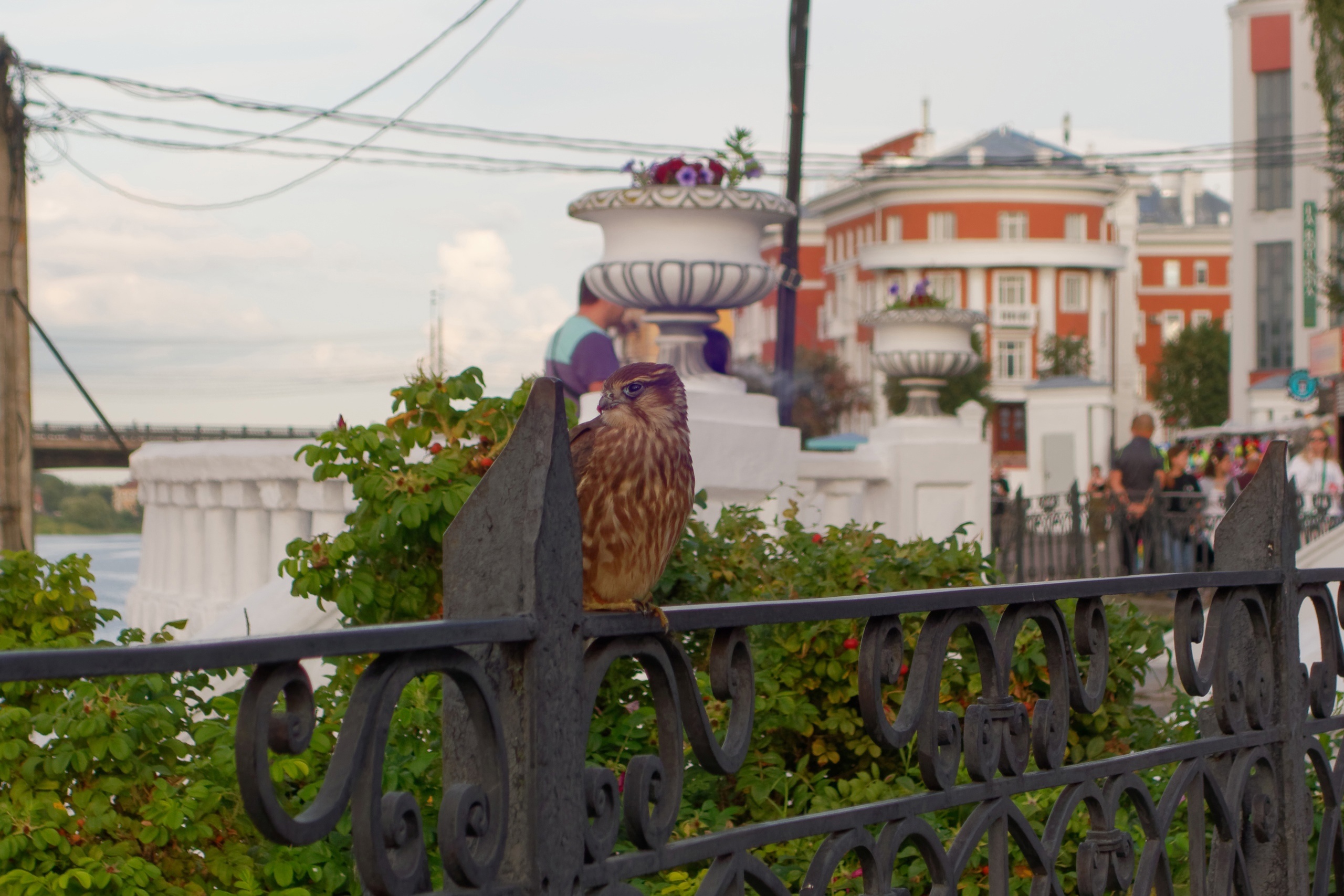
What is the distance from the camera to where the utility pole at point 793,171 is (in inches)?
555

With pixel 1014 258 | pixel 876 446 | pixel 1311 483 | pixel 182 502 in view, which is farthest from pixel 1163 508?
pixel 1014 258

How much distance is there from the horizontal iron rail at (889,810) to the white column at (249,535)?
488 cm

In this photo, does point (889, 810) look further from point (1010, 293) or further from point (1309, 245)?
point (1010, 293)

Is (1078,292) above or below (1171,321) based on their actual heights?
below

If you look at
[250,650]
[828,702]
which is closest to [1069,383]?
[828,702]

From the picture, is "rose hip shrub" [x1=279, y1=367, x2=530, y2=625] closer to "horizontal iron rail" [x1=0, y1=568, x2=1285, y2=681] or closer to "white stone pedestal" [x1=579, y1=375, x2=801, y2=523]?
"horizontal iron rail" [x1=0, y1=568, x2=1285, y2=681]

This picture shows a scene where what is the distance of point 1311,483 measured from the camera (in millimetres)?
13258

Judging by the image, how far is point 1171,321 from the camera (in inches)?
3231

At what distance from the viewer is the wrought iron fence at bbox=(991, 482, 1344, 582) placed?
12992 millimetres

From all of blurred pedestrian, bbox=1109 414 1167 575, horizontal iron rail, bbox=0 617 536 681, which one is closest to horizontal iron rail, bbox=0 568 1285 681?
horizontal iron rail, bbox=0 617 536 681

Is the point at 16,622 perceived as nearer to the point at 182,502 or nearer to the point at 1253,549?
the point at 1253,549

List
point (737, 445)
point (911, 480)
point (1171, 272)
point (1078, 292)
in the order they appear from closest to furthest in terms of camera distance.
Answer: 1. point (737, 445)
2. point (911, 480)
3. point (1078, 292)
4. point (1171, 272)

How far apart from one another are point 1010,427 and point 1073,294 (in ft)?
25.3

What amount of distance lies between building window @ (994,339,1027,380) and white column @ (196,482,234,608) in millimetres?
62127
